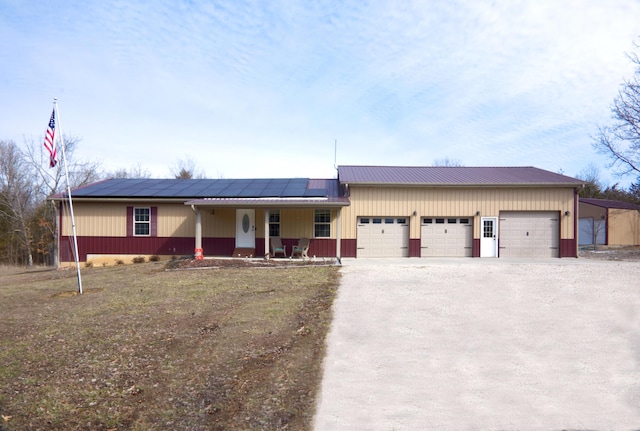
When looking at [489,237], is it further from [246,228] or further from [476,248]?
[246,228]

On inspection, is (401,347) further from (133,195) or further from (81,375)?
(133,195)

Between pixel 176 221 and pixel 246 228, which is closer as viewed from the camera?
pixel 246 228

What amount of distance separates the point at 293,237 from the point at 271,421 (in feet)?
51.2

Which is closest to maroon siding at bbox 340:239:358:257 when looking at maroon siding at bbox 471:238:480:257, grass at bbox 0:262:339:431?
maroon siding at bbox 471:238:480:257

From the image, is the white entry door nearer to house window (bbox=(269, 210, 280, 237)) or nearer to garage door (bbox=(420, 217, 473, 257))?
house window (bbox=(269, 210, 280, 237))

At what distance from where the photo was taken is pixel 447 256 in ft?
65.5

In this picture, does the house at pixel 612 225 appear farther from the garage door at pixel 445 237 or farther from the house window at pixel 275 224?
the house window at pixel 275 224

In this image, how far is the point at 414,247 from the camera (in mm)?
19781

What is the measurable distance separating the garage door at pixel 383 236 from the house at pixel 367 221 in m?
0.04

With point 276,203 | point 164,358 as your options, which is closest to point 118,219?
point 276,203

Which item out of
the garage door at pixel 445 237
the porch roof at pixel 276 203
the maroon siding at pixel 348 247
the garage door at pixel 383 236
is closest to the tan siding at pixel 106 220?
the porch roof at pixel 276 203

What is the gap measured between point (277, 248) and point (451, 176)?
8.73 m

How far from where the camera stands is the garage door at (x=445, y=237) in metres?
19.9

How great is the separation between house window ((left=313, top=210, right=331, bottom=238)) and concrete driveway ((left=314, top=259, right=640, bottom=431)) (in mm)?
7532
